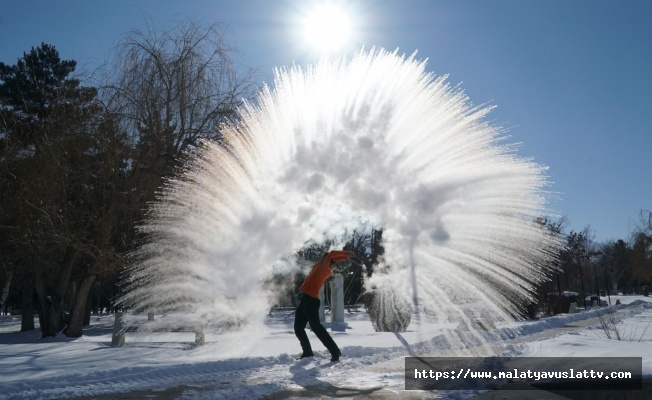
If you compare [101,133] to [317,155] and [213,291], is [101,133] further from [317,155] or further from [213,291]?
[317,155]

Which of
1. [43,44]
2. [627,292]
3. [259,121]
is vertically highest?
[43,44]

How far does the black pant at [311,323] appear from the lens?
29.2ft

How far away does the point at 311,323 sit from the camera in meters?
9.02

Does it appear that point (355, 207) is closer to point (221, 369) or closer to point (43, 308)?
point (221, 369)

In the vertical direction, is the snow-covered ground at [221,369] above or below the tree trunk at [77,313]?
below

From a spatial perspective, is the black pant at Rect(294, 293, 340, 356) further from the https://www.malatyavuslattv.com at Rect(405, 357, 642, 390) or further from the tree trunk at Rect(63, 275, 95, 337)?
the tree trunk at Rect(63, 275, 95, 337)

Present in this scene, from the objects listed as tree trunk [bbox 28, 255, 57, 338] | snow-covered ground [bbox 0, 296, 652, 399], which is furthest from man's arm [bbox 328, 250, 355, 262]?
tree trunk [bbox 28, 255, 57, 338]

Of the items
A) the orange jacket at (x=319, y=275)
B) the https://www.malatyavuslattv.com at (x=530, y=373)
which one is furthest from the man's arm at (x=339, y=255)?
the https://www.malatyavuslattv.com at (x=530, y=373)

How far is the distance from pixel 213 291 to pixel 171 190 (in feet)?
10.9

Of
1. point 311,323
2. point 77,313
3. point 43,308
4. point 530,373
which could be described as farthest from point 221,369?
point 43,308

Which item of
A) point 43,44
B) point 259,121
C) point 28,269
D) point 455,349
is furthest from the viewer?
point 43,44

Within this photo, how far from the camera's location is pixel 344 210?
13.0m

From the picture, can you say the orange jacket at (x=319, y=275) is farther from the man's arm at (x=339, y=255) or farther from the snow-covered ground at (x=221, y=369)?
the snow-covered ground at (x=221, y=369)

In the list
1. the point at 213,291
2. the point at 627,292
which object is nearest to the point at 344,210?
the point at 213,291
